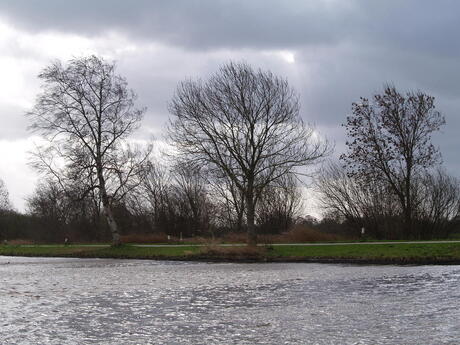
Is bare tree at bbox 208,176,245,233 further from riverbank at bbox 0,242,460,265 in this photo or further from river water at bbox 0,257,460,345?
river water at bbox 0,257,460,345

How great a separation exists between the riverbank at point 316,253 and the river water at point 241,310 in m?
6.27

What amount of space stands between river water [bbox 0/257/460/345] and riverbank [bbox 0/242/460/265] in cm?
627

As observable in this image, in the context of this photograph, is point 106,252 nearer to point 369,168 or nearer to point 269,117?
point 269,117

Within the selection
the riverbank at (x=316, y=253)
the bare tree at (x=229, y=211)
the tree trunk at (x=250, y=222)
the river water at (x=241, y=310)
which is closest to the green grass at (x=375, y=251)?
the riverbank at (x=316, y=253)

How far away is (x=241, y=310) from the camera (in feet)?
49.4

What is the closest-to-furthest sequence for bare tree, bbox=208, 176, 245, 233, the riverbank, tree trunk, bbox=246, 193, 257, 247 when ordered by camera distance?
the riverbank
tree trunk, bbox=246, 193, 257, 247
bare tree, bbox=208, 176, 245, 233

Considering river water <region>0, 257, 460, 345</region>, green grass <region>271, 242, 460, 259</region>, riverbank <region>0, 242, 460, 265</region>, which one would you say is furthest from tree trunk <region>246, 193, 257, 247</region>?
river water <region>0, 257, 460, 345</region>

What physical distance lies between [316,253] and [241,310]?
21045 mm

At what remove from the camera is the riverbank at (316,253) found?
3077cm

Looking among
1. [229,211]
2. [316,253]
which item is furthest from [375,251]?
[229,211]

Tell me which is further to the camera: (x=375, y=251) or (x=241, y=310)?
(x=375, y=251)

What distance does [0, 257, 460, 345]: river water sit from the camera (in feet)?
37.6

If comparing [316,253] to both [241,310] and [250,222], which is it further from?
[241,310]

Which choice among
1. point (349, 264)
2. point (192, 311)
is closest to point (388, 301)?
point (192, 311)
